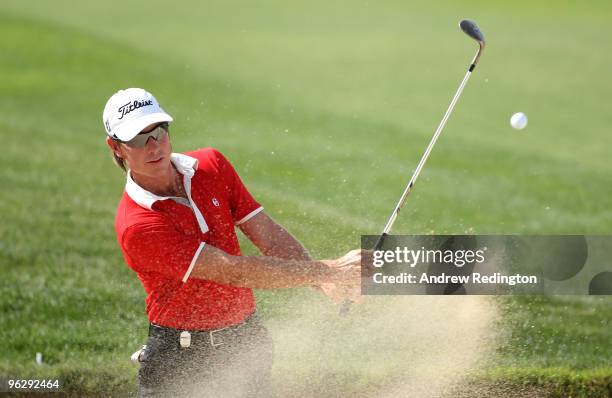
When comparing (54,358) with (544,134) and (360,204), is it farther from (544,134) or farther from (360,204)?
(544,134)

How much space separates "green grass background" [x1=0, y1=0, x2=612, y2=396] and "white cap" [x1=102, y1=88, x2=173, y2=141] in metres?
2.05

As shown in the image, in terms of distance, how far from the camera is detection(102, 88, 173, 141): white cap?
453 centimetres

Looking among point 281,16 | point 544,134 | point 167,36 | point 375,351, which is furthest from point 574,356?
point 281,16

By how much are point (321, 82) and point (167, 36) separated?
707 centimetres

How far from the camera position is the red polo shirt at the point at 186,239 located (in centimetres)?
451

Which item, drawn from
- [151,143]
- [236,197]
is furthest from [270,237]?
[151,143]

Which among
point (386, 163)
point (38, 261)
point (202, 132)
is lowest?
point (38, 261)

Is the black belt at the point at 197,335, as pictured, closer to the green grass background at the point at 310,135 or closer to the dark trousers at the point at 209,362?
the dark trousers at the point at 209,362

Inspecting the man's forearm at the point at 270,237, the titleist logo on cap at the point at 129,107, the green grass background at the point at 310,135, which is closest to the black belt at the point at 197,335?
the man's forearm at the point at 270,237

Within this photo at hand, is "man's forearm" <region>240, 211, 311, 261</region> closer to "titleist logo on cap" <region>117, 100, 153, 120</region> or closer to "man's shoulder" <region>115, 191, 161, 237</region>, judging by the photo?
"man's shoulder" <region>115, 191, 161, 237</region>

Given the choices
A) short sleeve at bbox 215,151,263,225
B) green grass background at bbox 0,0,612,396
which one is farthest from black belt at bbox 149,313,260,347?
green grass background at bbox 0,0,612,396

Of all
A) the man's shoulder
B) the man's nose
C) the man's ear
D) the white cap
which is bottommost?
the man's shoulder

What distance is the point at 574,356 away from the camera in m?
6.45

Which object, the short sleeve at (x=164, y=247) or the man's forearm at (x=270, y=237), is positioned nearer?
the short sleeve at (x=164, y=247)
